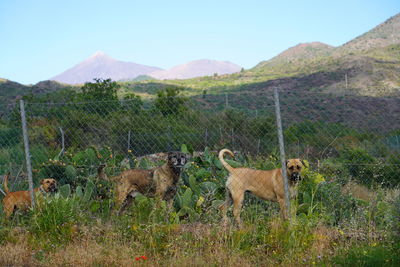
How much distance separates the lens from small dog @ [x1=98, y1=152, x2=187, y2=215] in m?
7.46

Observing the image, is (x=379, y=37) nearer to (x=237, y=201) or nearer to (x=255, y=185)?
(x=255, y=185)

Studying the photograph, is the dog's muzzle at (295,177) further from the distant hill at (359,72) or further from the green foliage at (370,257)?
the distant hill at (359,72)

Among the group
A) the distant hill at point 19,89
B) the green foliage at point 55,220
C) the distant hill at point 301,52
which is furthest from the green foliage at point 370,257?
the distant hill at point 301,52

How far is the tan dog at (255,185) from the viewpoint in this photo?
693 centimetres

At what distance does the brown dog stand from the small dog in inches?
34.8

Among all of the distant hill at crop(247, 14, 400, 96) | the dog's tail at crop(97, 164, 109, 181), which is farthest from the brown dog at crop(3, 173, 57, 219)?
the distant hill at crop(247, 14, 400, 96)

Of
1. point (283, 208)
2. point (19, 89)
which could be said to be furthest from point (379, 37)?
point (283, 208)

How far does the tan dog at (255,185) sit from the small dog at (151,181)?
30.8 inches

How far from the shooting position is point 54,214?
21.3 ft

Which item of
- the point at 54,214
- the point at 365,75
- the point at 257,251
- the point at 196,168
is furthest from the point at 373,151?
the point at 365,75

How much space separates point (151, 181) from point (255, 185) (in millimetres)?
1751

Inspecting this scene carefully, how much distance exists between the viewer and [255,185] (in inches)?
285

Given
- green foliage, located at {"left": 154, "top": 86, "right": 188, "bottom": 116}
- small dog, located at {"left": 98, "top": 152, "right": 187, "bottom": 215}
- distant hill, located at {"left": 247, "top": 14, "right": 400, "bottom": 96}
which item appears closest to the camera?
small dog, located at {"left": 98, "top": 152, "right": 187, "bottom": 215}

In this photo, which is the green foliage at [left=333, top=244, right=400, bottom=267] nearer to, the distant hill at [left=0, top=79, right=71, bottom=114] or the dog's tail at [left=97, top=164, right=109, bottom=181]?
the dog's tail at [left=97, top=164, right=109, bottom=181]
